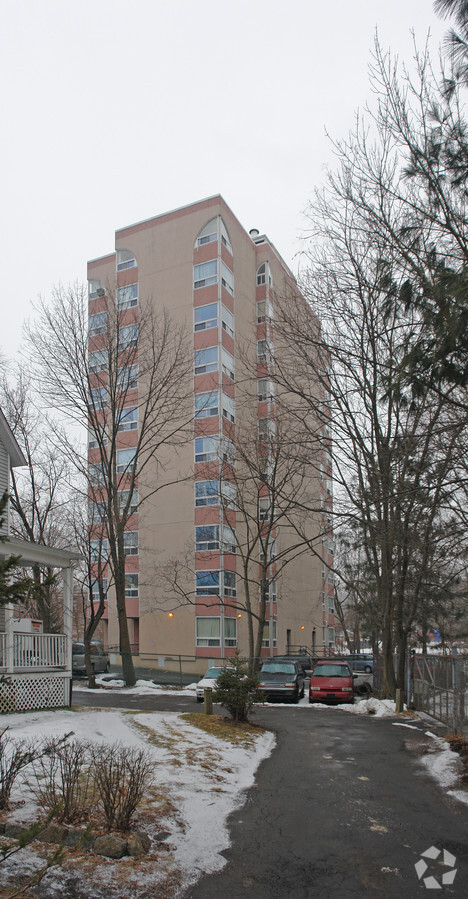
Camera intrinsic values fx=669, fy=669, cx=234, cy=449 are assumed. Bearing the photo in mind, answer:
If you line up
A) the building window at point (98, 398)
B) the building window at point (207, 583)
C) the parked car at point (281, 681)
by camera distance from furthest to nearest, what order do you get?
1. the building window at point (207, 583)
2. the building window at point (98, 398)
3. the parked car at point (281, 681)

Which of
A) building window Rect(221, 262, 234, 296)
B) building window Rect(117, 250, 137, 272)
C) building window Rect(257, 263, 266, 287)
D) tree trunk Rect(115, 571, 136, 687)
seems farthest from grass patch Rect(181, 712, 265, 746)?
building window Rect(257, 263, 266, 287)

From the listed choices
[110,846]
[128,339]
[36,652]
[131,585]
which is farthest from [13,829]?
[131,585]

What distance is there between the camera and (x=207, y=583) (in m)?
39.3

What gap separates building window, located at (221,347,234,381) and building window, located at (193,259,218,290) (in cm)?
450

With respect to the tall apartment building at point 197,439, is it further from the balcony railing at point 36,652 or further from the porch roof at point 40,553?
the balcony railing at point 36,652

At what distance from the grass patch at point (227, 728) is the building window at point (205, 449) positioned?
2541 cm

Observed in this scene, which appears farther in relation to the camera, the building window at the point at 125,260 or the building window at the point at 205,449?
the building window at the point at 125,260

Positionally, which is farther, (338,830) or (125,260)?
(125,260)

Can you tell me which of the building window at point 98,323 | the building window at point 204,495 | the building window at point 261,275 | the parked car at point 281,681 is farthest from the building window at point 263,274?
the parked car at point 281,681

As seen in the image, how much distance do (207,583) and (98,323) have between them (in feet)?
57.1

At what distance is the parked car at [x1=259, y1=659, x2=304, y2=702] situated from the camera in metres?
23.6

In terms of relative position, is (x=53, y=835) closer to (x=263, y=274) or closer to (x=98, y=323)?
(x=98, y=323)

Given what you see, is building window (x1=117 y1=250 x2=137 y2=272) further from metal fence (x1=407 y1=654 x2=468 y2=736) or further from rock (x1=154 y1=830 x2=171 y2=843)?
rock (x1=154 y1=830 x2=171 y2=843)

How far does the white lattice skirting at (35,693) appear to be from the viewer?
581 inches
